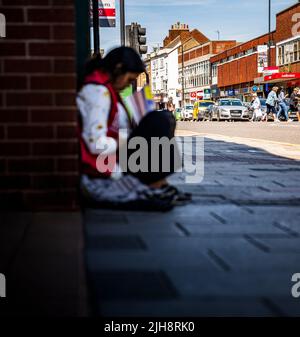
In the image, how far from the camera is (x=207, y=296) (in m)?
2.38

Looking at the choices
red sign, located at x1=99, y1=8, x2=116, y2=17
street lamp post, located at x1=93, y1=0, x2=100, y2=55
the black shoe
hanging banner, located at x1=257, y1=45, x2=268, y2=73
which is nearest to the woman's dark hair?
the black shoe

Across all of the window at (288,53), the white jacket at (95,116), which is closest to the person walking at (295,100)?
the window at (288,53)

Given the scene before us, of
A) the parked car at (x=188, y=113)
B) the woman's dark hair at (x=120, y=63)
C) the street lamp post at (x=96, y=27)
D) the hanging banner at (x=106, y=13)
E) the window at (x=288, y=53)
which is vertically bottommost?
the parked car at (x=188, y=113)

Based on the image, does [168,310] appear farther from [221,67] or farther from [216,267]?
[221,67]

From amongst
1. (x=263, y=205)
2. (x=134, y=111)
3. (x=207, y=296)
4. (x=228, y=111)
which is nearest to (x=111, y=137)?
(x=134, y=111)

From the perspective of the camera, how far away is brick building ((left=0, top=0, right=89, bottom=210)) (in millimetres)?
3949

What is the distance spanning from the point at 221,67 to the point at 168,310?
268ft

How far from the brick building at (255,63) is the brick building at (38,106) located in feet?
155

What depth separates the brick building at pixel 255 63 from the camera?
54.1 meters

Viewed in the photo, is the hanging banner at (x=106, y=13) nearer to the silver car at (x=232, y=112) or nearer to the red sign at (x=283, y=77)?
the silver car at (x=232, y=112)

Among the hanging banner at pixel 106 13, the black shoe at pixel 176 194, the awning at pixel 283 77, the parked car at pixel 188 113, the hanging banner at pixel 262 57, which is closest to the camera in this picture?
the black shoe at pixel 176 194

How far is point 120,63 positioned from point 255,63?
6335 cm

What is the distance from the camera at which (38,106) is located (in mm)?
3986

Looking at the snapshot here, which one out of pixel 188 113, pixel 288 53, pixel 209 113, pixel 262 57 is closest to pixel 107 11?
pixel 209 113
